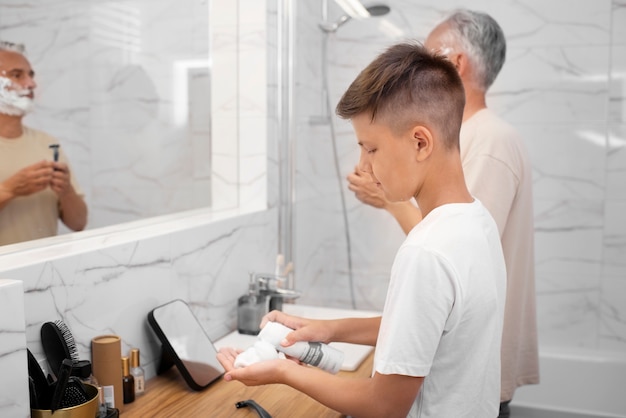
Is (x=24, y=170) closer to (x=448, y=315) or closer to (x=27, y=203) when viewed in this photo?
(x=27, y=203)

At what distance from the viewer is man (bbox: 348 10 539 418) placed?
151cm

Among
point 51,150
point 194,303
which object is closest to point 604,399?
point 194,303

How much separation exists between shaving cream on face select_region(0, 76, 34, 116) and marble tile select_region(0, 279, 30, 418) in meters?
0.57

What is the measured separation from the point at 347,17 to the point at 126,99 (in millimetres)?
1038

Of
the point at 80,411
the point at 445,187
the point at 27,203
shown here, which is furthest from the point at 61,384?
the point at 445,187

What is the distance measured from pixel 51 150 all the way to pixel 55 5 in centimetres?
36

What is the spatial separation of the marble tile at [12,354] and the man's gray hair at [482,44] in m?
1.28

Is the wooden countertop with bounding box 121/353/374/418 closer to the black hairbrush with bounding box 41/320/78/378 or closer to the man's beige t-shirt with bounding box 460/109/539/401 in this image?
the black hairbrush with bounding box 41/320/78/378

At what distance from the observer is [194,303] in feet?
5.21

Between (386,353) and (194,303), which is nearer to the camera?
(386,353)

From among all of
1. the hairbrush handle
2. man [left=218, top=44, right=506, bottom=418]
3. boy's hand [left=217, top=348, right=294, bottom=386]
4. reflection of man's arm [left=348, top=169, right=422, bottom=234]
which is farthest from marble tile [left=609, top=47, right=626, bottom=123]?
the hairbrush handle

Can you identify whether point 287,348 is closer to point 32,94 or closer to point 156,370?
point 156,370

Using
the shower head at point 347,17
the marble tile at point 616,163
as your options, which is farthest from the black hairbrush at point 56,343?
the marble tile at point 616,163

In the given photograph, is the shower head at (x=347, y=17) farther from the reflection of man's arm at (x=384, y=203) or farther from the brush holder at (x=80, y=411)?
the brush holder at (x=80, y=411)
